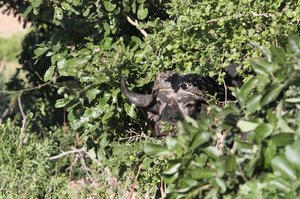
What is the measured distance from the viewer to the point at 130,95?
22.0ft

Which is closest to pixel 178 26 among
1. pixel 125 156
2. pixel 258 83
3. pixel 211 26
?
pixel 211 26

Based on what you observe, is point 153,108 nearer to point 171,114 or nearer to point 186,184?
point 171,114

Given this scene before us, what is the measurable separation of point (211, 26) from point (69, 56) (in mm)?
1719

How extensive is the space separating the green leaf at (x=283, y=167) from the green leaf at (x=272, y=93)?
1.23 feet

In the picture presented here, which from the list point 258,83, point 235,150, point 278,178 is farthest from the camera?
point 258,83

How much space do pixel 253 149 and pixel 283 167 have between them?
0.23 m

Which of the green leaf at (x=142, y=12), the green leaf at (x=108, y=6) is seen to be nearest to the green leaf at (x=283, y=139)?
the green leaf at (x=142, y=12)

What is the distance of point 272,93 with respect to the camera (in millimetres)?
3846

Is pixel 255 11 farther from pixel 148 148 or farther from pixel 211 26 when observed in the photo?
pixel 148 148

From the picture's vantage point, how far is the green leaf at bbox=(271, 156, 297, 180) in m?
3.55

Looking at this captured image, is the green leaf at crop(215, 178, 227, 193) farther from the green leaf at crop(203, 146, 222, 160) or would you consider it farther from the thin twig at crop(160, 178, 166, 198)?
the thin twig at crop(160, 178, 166, 198)

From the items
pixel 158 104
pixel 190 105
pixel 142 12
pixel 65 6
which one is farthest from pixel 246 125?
pixel 65 6

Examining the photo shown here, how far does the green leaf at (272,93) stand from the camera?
3840 millimetres

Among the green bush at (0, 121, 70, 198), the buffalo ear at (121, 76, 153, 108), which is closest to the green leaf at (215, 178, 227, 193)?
the buffalo ear at (121, 76, 153, 108)
